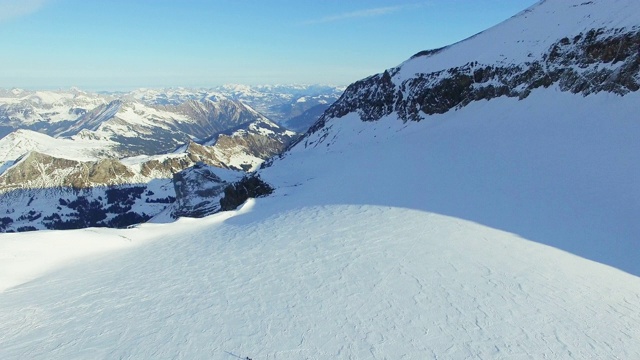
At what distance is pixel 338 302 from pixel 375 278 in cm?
247

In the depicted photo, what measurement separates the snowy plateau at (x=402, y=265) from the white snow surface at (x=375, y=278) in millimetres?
87

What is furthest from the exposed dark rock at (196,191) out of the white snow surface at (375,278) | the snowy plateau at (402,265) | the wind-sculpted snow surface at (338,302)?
the wind-sculpted snow surface at (338,302)

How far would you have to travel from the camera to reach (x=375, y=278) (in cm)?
1497

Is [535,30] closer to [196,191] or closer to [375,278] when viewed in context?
[375,278]

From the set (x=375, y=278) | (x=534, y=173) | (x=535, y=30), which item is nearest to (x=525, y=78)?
(x=535, y=30)

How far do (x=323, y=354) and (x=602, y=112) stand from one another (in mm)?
38238

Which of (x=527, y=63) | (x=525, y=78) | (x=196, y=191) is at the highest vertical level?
(x=527, y=63)

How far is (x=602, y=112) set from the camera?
33.9m

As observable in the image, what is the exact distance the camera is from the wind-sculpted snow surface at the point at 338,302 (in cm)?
1085

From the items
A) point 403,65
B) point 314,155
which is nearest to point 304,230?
point 314,155

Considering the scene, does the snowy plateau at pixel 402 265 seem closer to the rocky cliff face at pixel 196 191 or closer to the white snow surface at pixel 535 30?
the white snow surface at pixel 535 30

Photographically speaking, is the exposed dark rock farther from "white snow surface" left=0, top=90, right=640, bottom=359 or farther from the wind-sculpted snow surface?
the wind-sculpted snow surface

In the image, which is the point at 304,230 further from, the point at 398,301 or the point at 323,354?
the point at 323,354

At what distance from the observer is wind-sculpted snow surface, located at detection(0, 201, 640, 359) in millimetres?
10852
